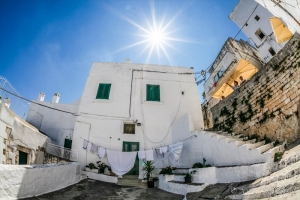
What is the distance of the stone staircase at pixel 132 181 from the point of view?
918 centimetres

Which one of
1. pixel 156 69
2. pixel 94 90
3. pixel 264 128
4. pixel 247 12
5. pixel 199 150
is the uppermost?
pixel 247 12

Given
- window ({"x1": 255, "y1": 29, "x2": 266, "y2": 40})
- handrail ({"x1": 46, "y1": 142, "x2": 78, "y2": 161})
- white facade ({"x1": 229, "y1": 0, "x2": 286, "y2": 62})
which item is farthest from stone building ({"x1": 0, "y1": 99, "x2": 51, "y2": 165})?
window ({"x1": 255, "y1": 29, "x2": 266, "y2": 40})

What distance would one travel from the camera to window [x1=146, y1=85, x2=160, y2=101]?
12.5m

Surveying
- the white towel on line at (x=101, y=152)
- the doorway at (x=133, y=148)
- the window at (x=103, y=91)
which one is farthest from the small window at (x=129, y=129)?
the window at (x=103, y=91)

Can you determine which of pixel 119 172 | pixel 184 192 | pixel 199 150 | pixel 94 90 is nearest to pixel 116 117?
pixel 94 90

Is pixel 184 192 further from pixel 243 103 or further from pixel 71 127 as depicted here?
pixel 71 127

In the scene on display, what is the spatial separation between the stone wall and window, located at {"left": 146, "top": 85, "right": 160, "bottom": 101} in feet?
16.9

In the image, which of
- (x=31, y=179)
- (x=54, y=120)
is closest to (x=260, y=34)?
(x=31, y=179)

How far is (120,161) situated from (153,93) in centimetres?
533

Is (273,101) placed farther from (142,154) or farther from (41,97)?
(41,97)

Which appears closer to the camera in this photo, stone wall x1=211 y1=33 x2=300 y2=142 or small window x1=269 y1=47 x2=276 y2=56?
stone wall x1=211 y1=33 x2=300 y2=142

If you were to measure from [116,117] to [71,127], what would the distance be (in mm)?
4110

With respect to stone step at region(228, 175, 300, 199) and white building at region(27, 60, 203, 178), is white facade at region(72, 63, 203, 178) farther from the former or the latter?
stone step at region(228, 175, 300, 199)

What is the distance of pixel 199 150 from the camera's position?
29.0ft
